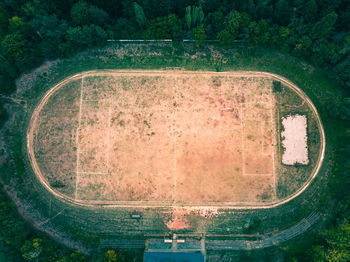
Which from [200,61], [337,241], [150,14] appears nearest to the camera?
[337,241]

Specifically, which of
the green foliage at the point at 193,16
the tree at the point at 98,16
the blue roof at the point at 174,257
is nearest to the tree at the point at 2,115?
the tree at the point at 98,16

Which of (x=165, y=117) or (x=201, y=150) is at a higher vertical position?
(x=165, y=117)

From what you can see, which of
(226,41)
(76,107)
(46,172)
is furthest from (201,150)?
(46,172)

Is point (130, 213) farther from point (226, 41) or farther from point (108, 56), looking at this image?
point (226, 41)

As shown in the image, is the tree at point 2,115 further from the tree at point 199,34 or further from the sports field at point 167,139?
the tree at point 199,34

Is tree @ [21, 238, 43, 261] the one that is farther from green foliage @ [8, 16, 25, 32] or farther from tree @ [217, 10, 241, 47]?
tree @ [217, 10, 241, 47]

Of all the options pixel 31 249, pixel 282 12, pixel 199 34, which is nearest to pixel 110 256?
pixel 31 249

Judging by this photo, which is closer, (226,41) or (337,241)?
(337,241)
